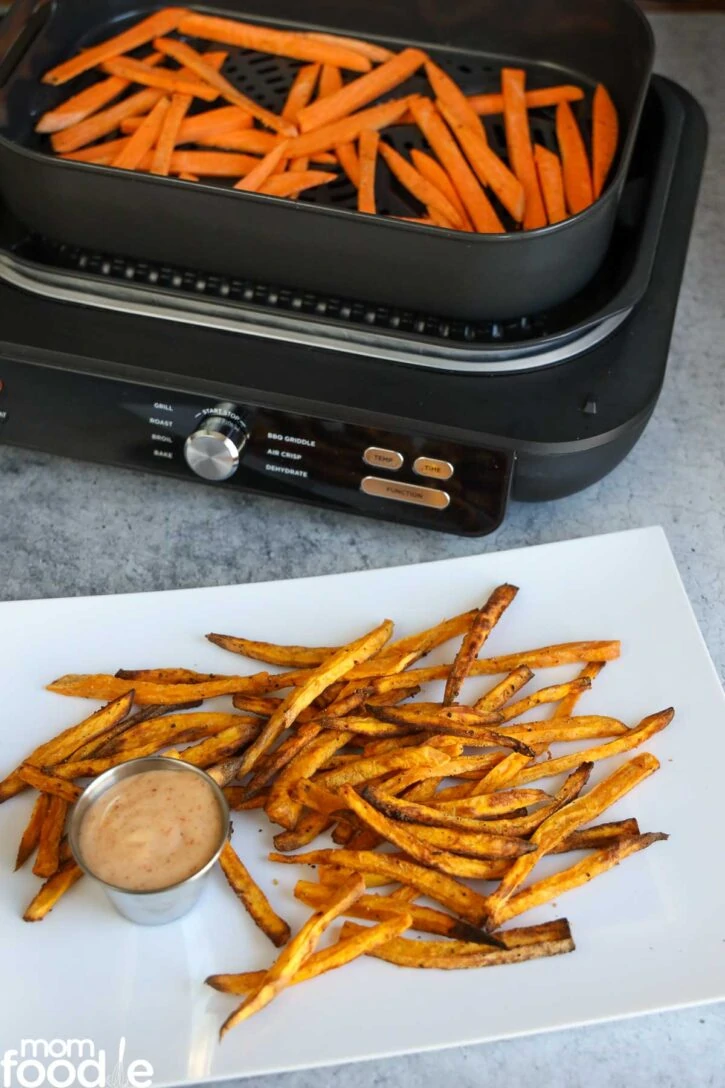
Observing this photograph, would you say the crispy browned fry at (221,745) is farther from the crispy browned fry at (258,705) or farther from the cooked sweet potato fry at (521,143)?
the cooked sweet potato fry at (521,143)

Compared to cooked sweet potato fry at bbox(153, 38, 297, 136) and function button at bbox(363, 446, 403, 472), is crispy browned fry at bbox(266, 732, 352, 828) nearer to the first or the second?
function button at bbox(363, 446, 403, 472)

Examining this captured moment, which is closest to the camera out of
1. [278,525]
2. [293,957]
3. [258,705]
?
[293,957]

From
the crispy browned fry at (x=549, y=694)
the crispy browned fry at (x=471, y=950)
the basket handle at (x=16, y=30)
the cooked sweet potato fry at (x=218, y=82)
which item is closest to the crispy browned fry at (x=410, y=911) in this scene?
the crispy browned fry at (x=471, y=950)

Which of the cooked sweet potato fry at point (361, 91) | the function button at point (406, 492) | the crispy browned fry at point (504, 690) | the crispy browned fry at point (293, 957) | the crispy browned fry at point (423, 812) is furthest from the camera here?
the cooked sweet potato fry at point (361, 91)

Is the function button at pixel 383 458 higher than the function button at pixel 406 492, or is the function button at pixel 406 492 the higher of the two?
the function button at pixel 383 458

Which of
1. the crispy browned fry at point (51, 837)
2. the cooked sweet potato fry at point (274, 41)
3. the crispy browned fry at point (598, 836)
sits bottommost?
the crispy browned fry at point (51, 837)

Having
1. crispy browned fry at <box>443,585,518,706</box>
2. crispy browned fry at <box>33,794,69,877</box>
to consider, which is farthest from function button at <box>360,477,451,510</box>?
crispy browned fry at <box>33,794,69,877</box>

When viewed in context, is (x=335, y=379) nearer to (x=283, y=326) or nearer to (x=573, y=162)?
(x=283, y=326)

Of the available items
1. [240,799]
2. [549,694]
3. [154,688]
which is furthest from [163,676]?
[549,694]
